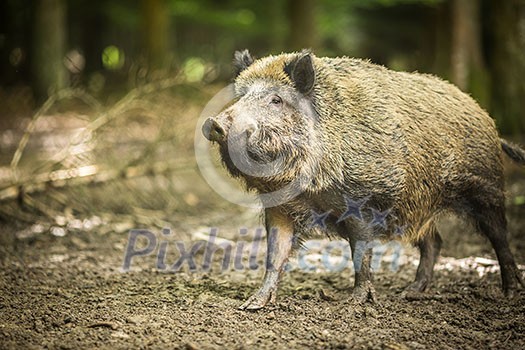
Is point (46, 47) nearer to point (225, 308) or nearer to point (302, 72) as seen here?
point (302, 72)

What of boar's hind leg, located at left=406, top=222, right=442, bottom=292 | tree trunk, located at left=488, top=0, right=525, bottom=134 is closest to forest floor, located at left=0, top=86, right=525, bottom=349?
boar's hind leg, located at left=406, top=222, right=442, bottom=292

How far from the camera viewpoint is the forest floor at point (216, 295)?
357 cm

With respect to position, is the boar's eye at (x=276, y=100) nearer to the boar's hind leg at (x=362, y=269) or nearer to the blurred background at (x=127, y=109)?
the boar's hind leg at (x=362, y=269)

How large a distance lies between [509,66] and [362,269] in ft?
25.5

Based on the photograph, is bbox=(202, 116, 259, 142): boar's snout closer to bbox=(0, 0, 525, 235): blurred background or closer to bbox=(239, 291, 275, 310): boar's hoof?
bbox=(239, 291, 275, 310): boar's hoof

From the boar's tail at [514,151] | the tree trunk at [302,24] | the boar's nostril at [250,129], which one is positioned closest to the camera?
the boar's nostril at [250,129]

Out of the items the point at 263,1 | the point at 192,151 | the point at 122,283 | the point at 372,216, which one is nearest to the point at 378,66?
the point at 372,216

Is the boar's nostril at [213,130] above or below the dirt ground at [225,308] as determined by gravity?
above

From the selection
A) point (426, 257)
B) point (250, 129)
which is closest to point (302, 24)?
point (426, 257)

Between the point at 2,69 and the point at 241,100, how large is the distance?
8.78m

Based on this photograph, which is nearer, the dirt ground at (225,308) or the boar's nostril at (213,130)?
the dirt ground at (225,308)

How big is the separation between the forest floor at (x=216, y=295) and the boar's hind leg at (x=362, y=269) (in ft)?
0.21

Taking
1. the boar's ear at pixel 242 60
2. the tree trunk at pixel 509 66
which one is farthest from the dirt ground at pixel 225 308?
the tree trunk at pixel 509 66

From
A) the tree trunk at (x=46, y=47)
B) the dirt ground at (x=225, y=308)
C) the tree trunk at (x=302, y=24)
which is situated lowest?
the dirt ground at (x=225, y=308)
